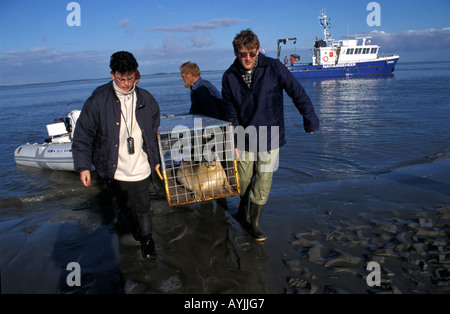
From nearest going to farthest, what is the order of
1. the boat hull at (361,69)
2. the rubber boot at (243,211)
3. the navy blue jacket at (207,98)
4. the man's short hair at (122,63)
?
the man's short hair at (122,63) → the rubber boot at (243,211) → the navy blue jacket at (207,98) → the boat hull at (361,69)

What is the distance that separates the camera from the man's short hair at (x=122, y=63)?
116 inches

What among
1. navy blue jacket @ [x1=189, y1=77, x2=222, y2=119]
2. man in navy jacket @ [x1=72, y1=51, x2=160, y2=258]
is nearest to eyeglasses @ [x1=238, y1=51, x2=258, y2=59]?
man in navy jacket @ [x1=72, y1=51, x2=160, y2=258]

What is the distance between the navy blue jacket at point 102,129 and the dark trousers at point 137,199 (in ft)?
0.61

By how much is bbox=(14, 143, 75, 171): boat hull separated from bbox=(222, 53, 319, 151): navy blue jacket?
543 cm

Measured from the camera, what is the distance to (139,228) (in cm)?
355

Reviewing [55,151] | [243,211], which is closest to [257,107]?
[243,211]

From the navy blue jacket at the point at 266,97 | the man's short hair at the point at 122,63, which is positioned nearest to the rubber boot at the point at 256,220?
the navy blue jacket at the point at 266,97

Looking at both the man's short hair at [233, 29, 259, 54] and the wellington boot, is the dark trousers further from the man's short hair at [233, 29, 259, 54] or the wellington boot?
the man's short hair at [233, 29, 259, 54]

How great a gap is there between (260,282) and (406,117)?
39.7 feet

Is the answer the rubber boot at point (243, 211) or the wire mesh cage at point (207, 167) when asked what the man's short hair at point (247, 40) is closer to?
the wire mesh cage at point (207, 167)

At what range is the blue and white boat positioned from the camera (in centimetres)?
4278

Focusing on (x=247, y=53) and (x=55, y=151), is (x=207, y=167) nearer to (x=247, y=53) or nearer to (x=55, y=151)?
(x=247, y=53)
